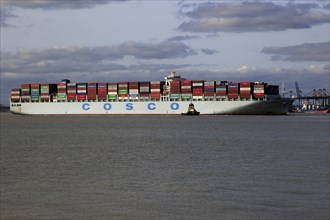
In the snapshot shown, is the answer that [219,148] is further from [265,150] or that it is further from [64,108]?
[64,108]

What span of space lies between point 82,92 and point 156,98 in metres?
15.4

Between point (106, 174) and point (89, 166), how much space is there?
3.03 metres

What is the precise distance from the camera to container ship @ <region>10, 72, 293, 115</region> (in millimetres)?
97125

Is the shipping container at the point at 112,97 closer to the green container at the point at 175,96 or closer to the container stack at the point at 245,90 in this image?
the green container at the point at 175,96

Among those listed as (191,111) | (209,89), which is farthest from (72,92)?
(209,89)

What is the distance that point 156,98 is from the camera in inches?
3964

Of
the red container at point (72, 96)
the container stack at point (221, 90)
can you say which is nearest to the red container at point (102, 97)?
the red container at point (72, 96)

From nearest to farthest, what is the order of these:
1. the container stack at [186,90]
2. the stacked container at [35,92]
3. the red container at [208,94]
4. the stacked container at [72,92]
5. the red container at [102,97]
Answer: the red container at [208,94]
the container stack at [186,90]
the red container at [102,97]
the stacked container at [72,92]
the stacked container at [35,92]

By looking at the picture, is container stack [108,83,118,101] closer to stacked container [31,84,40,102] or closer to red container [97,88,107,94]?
red container [97,88,107,94]

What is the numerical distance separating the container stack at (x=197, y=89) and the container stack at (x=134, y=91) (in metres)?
10.5

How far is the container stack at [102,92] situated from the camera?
4105 inches

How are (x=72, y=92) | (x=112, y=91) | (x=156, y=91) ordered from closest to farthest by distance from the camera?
(x=156, y=91) < (x=112, y=91) < (x=72, y=92)

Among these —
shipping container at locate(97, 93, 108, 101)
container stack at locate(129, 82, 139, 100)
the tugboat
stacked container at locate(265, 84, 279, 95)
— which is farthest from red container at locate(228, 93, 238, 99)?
shipping container at locate(97, 93, 108, 101)

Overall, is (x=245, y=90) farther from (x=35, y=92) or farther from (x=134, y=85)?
(x=35, y=92)
